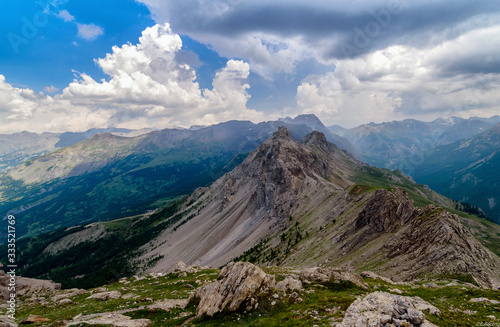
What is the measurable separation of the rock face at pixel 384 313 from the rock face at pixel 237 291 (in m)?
17.6

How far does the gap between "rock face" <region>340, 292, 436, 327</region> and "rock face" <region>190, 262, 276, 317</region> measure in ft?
57.6

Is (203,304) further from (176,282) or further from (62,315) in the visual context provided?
(176,282)

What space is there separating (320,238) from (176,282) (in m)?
71.2

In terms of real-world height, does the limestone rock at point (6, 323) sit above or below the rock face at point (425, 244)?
above

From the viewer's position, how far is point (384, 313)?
79.0 feet

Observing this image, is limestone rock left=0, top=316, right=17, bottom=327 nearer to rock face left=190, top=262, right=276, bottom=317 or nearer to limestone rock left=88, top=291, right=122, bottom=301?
limestone rock left=88, top=291, right=122, bottom=301

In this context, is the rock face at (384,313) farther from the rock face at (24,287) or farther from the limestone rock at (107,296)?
the rock face at (24,287)

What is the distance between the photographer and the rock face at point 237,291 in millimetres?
37562

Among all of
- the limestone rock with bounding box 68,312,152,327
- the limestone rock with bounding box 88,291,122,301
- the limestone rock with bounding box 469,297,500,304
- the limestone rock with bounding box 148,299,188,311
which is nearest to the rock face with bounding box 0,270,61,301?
the limestone rock with bounding box 88,291,122,301

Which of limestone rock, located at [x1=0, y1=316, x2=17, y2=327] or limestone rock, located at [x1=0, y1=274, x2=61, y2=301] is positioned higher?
limestone rock, located at [x1=0, y1=316, x2=17, y2=327]

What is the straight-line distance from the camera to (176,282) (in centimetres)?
7356

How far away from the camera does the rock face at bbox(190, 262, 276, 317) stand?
1479 inches

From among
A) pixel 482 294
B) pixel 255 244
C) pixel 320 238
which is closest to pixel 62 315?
pixel 482 294

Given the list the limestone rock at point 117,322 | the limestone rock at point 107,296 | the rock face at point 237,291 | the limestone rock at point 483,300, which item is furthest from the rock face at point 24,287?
the limestone rock at point 483,300
